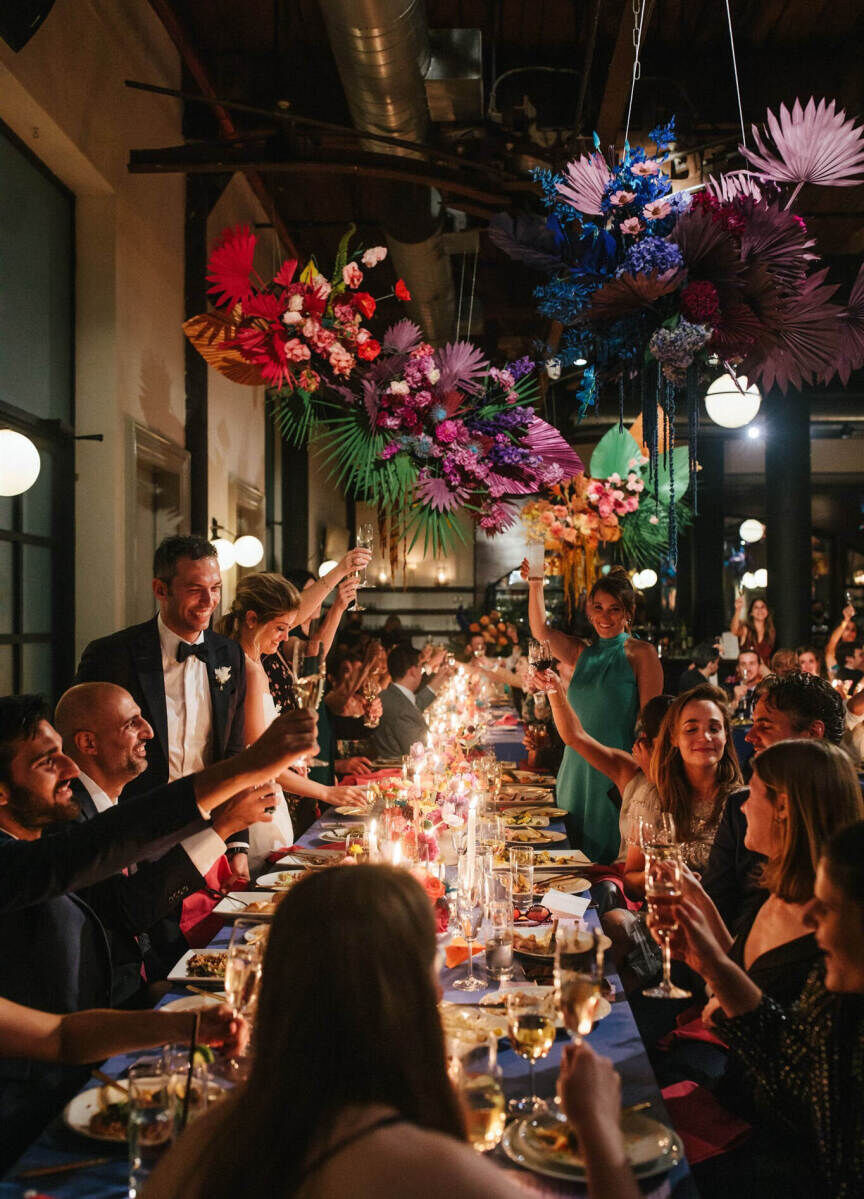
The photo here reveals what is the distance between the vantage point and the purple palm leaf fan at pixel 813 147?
98.3 inches

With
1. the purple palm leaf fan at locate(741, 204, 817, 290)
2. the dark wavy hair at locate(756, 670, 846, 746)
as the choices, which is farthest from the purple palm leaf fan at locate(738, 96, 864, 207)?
the dark wavy hair at locate(756, 670, 846, 746)

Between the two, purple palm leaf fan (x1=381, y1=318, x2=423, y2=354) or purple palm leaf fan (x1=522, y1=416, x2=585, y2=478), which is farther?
purple palm leaf fan (x1=522, y1=416, x2=585, y2=478)

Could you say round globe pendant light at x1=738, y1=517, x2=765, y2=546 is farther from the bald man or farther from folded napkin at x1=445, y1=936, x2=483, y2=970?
folded napkin at x1=445, y1=936, x2=483, y2=970

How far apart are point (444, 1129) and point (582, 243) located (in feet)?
7.83

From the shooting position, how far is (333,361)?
3729 millimetres

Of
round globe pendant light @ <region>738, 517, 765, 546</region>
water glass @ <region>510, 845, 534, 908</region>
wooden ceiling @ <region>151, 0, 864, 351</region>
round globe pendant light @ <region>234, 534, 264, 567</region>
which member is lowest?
water glass @ <region>510, 845, 534, 908</region>

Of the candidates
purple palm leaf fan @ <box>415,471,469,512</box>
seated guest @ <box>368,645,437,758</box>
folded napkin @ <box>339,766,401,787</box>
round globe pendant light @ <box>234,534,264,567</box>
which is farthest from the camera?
round globe pendant light @ <box>234,534,264,567</box>

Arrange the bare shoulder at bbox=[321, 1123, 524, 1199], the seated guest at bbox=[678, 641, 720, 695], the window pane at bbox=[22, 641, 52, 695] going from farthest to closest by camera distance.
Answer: the seated guest at bbox=[678, 641, 720, 695] → the window pane at bbox=[22, 641, 52, 695] → the bare shoulder at bbox=[321, 1123, 524, 1199]

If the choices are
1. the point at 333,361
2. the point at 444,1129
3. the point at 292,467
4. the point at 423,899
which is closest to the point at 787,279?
the point at 333,361

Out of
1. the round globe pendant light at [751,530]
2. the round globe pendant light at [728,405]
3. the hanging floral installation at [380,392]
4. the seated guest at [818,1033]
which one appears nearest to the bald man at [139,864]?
the seated guest at [818,1033]

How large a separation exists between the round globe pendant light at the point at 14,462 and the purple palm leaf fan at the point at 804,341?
243 centimetres

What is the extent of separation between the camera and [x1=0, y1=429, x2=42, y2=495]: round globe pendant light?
346 centimetres

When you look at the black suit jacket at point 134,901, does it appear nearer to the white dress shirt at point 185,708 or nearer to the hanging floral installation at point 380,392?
the white dress shirt at point 185,708

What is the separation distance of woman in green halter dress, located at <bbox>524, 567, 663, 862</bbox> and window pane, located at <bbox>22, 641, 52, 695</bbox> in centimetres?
250
